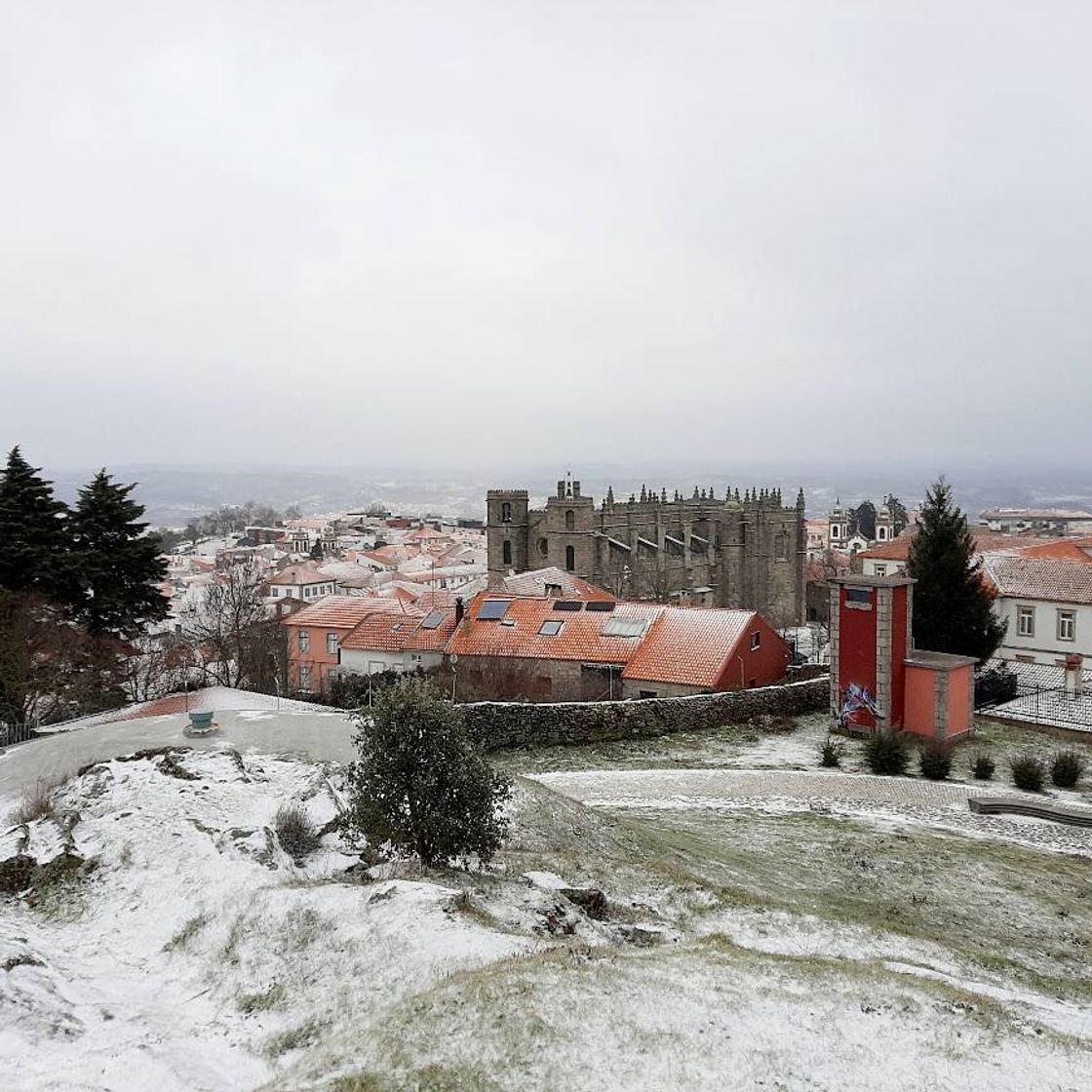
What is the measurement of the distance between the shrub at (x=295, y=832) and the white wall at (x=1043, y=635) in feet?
102

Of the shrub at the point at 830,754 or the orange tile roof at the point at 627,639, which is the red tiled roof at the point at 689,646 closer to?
the orange tile roof at the point at 627,639

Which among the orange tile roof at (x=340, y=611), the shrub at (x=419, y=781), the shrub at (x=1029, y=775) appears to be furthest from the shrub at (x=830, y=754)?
the orange tile roof at (x=340, y=611)

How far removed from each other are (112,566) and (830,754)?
76.3 ft

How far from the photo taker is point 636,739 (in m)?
25.3

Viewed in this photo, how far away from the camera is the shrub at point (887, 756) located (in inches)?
846

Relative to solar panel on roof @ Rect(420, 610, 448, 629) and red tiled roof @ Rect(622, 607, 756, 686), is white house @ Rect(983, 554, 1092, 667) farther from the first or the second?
solar panel on roof @ Rect(420, 610, 448, 629)

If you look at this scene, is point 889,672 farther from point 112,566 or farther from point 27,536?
point 27,536

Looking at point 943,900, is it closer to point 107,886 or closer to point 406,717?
point 406,717

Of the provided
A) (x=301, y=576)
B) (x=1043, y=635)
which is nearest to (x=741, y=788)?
(x=1043, y=635)

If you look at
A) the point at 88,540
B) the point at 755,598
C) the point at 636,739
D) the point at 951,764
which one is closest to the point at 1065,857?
the point at 951,764

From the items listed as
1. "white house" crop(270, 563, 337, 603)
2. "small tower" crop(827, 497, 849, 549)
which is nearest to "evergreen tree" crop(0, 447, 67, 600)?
"white house" crop(270, 563, 337, 603)

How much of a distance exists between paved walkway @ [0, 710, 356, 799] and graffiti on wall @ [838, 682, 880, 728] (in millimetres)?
13867

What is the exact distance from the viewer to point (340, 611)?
3891 cm

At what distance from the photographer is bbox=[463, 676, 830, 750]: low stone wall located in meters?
24.5
